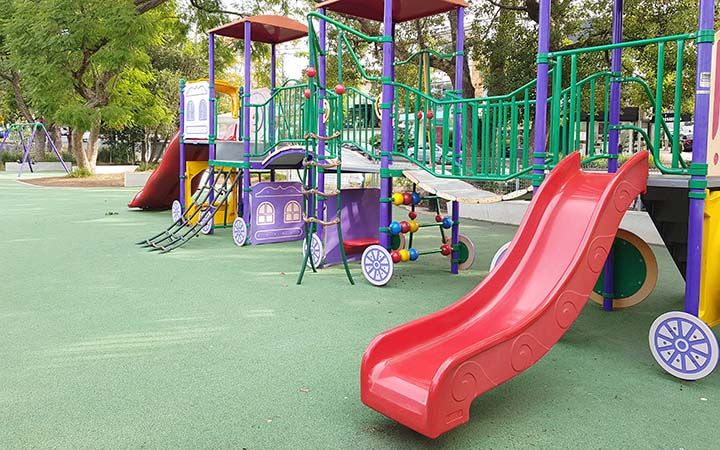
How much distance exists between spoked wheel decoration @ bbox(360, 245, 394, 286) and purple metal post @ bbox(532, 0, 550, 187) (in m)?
1.86

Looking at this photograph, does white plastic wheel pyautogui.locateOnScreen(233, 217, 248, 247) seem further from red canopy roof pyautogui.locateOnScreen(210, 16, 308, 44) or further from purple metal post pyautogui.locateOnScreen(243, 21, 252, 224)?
red canopy roof pyautogui.locateOnScreen(210, 16, 308, 44)

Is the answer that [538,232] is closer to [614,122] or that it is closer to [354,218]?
[614,122]

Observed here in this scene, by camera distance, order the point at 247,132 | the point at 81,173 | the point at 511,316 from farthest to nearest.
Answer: the point at 81,173
the point at 247,132
the point at 511,316

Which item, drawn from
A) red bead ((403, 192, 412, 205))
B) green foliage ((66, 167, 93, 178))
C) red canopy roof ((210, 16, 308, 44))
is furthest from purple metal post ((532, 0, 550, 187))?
green foliage ((66, 167, 93, 178))

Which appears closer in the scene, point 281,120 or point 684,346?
point 684,346

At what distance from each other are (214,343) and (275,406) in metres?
1.22

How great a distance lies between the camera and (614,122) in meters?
4.97

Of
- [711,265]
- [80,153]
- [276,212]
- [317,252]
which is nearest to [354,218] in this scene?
[317,252]

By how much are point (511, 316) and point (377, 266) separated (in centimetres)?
273

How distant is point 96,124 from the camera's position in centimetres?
2020

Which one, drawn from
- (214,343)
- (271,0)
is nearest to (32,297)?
(214,343)

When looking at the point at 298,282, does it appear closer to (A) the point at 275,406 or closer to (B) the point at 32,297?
(B) the point at 32,297

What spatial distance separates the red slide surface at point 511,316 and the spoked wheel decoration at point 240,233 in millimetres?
5293

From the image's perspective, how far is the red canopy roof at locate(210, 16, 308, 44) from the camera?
9.18 meters
